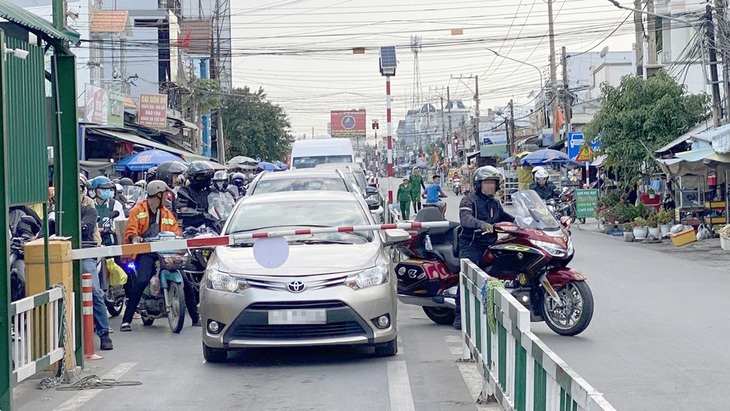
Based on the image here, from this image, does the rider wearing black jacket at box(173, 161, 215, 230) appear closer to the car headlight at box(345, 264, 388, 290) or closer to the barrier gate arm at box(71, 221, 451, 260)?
the barrier gate arm at box(71, 221, 451, 260)

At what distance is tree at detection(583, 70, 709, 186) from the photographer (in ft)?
89.4

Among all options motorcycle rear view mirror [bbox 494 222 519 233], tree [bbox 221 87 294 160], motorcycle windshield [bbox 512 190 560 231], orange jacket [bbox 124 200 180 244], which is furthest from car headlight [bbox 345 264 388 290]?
tree [bbox 221 87 294 160]

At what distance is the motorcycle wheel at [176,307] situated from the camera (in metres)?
11.3

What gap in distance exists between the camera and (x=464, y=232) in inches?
→ 424

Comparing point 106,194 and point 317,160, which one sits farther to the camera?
point 317,160

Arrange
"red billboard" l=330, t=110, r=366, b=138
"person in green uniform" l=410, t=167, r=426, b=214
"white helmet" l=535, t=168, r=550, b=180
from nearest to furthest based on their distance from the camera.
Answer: "white helmet" l=535, t=168, r=550, b=180, "person in green uniform" l=410, t=167, r=426, b=214, "red billboard" l=330, t=110, r=366, b=138

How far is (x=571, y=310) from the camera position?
10.2 metres

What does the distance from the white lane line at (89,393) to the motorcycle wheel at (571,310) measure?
428 centimetres

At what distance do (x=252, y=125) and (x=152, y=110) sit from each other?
29560mm

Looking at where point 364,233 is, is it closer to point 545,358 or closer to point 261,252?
point 261,252

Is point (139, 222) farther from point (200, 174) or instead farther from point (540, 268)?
point (540, 268)

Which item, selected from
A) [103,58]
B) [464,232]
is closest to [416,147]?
[103,58]

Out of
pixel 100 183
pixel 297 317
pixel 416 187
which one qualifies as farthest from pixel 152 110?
pixel 297 317

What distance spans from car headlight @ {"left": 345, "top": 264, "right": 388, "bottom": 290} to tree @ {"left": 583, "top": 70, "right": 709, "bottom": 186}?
19.4 metres
